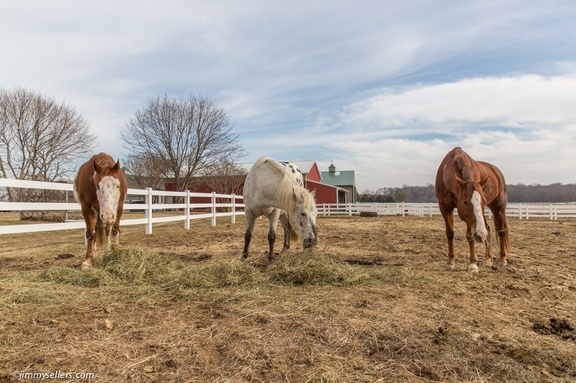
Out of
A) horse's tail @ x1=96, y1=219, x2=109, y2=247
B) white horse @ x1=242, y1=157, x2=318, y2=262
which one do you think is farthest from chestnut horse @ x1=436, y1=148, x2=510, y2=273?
horse's tail @ x1=96, y1=219, x2=109, y2=247

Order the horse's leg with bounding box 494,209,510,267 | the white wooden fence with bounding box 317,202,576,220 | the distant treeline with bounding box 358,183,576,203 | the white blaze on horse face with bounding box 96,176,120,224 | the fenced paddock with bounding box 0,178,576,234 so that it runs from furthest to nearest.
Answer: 1. the distant treeline with bounding box 358,183,576,203
2. the white wooden fence with bounding box 317,202,576,220
3. the fenced paddock with bounding box 0,178,576,234
4. the horse's leg with bounding box 494,209,510,267
5. the white blaze on horse face with bounding box 96,176,120,224

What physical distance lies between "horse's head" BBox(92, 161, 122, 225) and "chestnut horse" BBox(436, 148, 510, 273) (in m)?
5.01

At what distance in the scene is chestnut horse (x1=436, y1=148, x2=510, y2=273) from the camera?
198 inches

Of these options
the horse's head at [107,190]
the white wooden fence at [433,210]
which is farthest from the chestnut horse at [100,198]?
the white wooden fence at [433,210]

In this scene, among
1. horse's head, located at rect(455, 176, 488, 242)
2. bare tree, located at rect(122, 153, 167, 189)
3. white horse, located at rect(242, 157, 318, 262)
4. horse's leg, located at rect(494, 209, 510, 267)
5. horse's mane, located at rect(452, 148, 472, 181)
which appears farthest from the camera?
bare tree, located at rect(122, 153, 167, 189)

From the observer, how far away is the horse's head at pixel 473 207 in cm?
487

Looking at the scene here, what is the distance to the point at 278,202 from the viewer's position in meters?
5.74

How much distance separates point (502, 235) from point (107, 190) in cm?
653

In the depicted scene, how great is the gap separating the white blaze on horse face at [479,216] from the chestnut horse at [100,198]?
5057mm

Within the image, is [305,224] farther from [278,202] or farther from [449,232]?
[449,232]

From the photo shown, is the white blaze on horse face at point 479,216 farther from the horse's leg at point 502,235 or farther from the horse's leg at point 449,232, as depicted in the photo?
the horse's leg at point 502,235

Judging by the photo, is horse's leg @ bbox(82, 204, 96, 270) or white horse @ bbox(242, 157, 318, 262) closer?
horse's leg @ bbox(82, 204, 96, 270)

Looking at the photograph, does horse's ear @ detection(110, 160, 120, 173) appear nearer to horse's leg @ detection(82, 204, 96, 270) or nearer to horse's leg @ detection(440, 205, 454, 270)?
horse's leg @ detection(82, 204, 96, 270)

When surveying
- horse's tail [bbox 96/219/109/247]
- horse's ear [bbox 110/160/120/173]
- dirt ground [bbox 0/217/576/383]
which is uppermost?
horse's ear [bbox 110/160/120/173]
